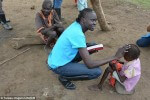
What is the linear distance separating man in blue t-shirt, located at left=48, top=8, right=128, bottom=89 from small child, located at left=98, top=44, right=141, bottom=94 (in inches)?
8.1

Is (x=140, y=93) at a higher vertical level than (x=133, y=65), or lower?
lower

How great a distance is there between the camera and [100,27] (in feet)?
17.2

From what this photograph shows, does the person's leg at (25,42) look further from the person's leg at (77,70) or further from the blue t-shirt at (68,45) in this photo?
the person's leg at (77,70)

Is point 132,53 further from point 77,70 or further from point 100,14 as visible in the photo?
point 100,14

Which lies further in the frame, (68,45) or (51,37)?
(51,37)

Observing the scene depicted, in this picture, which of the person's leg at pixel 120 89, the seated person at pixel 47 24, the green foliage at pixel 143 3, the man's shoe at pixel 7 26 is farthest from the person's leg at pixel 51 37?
the green foliage at pixel 143 3

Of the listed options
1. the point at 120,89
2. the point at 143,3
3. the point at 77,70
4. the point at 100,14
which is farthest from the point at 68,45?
the point at 143,3

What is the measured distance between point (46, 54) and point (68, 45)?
1347mm

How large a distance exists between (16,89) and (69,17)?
277 cm

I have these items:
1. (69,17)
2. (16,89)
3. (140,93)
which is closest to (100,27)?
(69,17)

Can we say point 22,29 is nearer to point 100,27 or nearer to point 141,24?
point 100,27

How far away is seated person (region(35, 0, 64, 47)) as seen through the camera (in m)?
4.38

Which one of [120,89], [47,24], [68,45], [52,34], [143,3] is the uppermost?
[68,45]

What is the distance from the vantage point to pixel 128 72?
324cm
